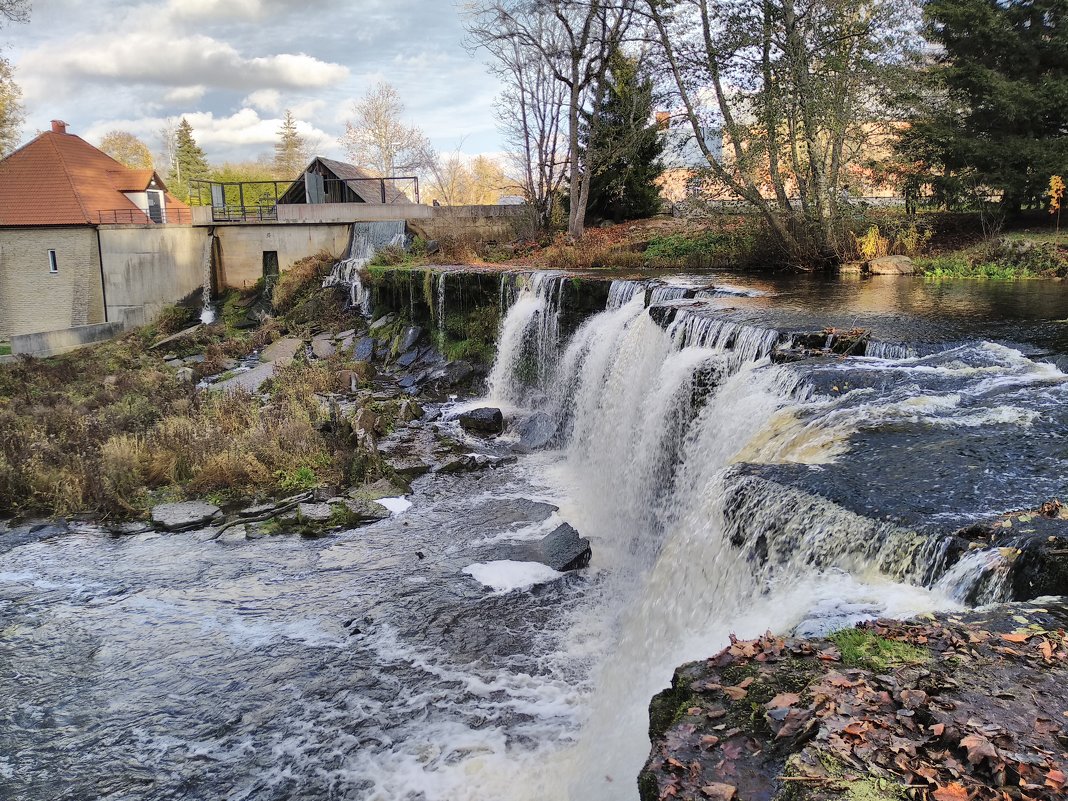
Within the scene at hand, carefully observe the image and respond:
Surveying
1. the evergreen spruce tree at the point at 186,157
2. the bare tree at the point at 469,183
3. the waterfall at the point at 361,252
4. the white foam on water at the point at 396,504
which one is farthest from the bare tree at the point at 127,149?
the white foam on water at the point at 396,504

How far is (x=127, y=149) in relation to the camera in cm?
7150

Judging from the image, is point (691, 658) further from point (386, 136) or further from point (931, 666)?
point (386, 136)

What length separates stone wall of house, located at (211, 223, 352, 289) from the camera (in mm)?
25188

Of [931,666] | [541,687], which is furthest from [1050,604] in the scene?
[541,687]

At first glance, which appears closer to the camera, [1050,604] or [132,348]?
[1050,604]

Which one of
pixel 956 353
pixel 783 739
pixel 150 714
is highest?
pixel 956 353

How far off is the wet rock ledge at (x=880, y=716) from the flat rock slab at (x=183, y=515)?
290 inches

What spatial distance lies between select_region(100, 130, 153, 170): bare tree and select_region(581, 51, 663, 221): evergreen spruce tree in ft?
208

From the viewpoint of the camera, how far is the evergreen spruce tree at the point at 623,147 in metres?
21.3

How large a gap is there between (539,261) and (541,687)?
54.6ft

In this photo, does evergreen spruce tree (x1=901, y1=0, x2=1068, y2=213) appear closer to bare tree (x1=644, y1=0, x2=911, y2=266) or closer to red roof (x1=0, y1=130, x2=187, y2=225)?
bare tree (x1=644, y1=0, x2=911, y2=266)

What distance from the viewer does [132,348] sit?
21516 millimetres

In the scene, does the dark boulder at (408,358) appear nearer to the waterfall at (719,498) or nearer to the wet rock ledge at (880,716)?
the waterfall at (719,498)

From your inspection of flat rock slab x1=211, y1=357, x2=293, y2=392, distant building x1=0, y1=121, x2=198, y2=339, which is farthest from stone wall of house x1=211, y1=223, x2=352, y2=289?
flat rock slab x1=211, y1=357, x2=293, y2=392
